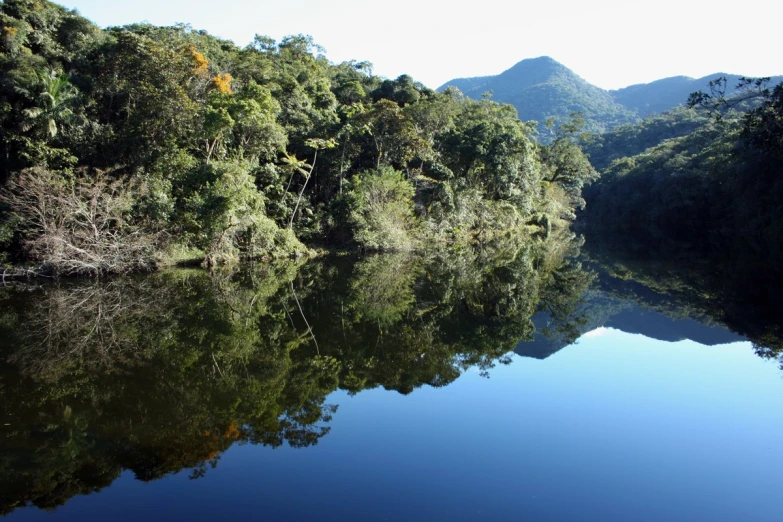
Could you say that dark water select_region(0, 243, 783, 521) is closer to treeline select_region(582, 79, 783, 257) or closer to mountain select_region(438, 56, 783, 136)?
treeline select_region(582, 79, 783, 257)

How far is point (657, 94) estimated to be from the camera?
577ft

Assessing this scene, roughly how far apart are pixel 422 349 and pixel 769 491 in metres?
6.64

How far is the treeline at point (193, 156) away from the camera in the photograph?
66.6 feet

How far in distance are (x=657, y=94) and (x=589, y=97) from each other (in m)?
25.4

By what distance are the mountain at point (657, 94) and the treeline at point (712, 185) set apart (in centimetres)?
9361

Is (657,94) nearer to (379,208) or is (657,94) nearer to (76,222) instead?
(379,208)

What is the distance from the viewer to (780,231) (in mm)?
28281

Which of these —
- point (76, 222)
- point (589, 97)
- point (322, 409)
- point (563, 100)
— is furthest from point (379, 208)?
point (589, 97)

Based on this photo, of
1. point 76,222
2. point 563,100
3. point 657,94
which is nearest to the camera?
point 76,222

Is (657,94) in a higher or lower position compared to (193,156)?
higher

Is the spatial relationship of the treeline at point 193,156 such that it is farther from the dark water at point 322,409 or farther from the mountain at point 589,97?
the mountain at point 589,97

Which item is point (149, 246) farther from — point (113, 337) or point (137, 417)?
point (137, 417)

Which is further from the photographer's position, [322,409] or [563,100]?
[563,100]

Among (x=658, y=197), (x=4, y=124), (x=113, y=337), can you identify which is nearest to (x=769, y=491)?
(x=113, y=337)
